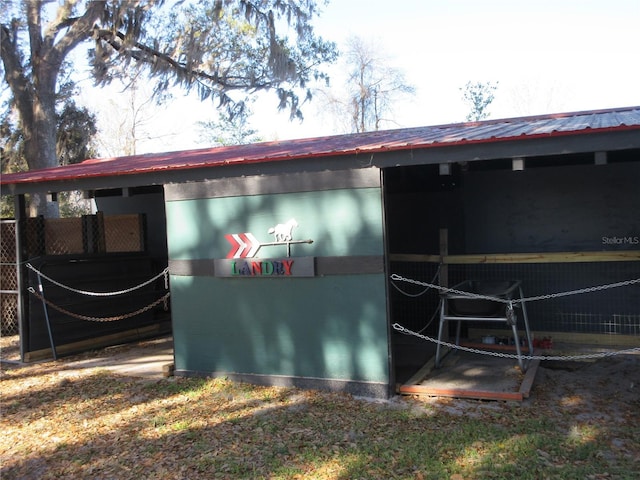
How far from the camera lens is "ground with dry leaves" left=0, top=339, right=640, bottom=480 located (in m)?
4.33

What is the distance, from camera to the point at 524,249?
838cm

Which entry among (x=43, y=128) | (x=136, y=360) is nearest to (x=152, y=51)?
(x=43, y=128)

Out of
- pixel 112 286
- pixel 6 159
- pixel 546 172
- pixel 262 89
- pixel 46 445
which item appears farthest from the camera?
pixel 262 89

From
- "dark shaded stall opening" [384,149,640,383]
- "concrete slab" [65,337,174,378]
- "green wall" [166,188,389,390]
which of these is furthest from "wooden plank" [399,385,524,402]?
"concrete slab" [65,337,174,378]

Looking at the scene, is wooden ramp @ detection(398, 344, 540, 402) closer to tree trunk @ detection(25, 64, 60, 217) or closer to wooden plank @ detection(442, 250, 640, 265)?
wooden plank @ detection(442, 250, 640, 265)

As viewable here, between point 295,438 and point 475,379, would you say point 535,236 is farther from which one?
point 295,438

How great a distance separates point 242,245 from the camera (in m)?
6.58

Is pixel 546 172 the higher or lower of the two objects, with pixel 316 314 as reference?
higher

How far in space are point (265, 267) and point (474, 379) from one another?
2.61 meters

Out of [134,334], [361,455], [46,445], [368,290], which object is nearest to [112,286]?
[134,334]

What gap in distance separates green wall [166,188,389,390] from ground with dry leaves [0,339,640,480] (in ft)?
1.20

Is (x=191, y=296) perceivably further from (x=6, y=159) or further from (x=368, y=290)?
(x=6, y=159)

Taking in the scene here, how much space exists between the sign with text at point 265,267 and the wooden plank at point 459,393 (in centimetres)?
158

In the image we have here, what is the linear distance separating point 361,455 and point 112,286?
20.4 feet
